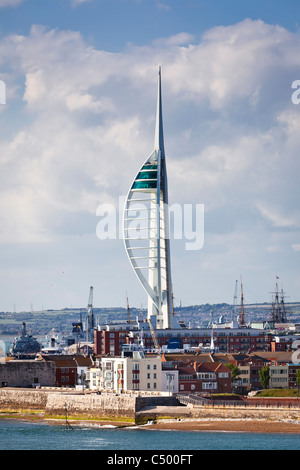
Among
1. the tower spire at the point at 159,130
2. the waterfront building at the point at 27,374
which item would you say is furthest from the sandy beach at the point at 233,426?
the tower spire at the point at 159,130

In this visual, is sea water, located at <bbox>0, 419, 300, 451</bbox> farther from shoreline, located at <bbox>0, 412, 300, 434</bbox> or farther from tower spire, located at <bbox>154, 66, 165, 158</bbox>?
tower spire, located at <bbox>154, 66, 165, 158</bbox>

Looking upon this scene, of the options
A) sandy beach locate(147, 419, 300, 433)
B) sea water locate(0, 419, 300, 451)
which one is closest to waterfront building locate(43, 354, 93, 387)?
sea water locate(0, 419, 300, 451)

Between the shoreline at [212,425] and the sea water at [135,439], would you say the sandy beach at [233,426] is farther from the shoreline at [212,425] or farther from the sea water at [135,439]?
the sea water at [135,439]

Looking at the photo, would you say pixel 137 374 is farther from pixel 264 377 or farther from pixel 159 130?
pixel 159 130

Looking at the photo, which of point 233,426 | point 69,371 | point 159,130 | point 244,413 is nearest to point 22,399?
point 69,371

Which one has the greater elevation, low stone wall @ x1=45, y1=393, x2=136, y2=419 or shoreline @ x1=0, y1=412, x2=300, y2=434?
low stone wall @ x1=45, y1=393, x2=136, y2=419
